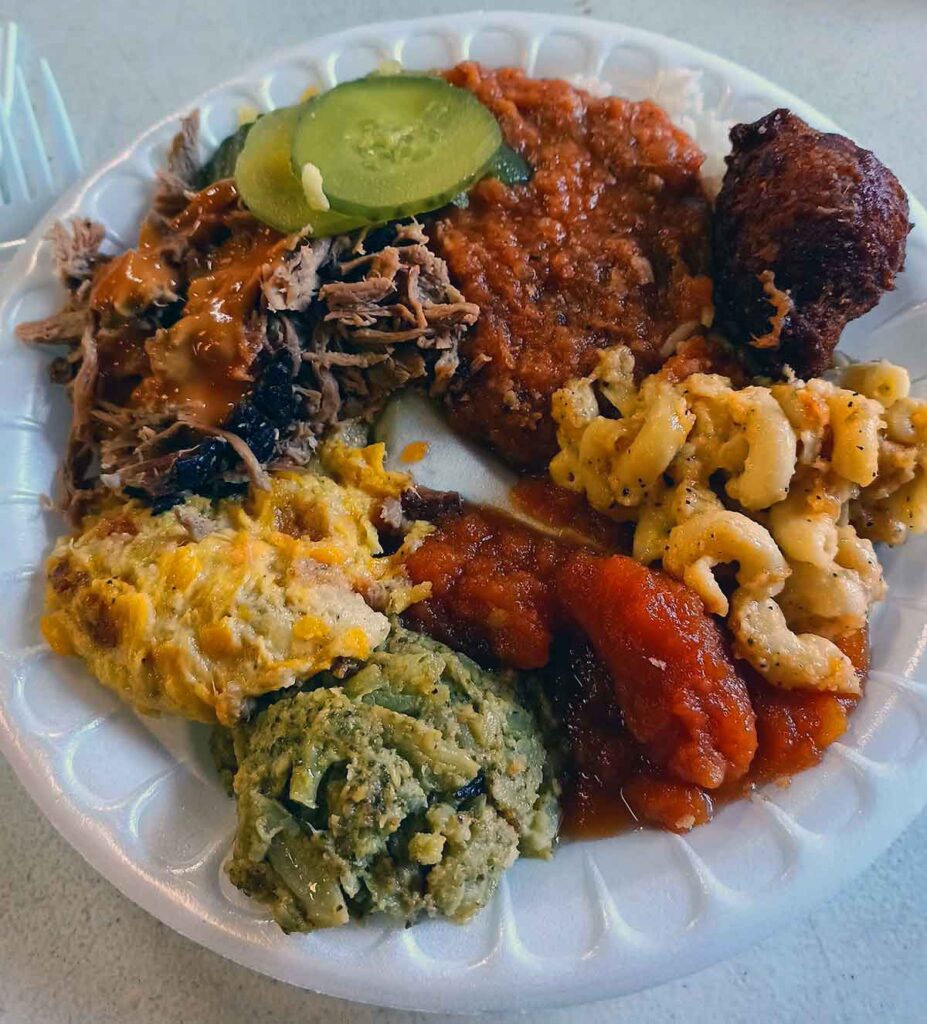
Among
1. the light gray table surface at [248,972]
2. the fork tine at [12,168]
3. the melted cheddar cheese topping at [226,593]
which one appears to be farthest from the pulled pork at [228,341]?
the light gray table surface at [248,972]

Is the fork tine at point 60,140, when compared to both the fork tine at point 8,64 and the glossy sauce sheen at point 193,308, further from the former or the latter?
the glossy sauce sheen at point 193,308

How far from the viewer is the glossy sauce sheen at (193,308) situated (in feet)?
6.62

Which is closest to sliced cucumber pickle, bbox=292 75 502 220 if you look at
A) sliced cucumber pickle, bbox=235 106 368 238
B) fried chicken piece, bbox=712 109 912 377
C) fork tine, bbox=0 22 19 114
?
sliced cucumber pickle, bbox=235 106 368 238

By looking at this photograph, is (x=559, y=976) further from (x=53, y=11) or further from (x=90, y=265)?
(x=53, y=11)

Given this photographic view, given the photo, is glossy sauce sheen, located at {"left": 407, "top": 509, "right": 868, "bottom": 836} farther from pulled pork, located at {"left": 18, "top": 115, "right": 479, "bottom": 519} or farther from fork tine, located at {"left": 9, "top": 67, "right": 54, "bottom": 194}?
fork tine, located at {"left": 9, "top": 67, "right": 54, "bottom": 194}

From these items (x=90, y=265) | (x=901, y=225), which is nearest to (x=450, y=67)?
(x=90, y=265)

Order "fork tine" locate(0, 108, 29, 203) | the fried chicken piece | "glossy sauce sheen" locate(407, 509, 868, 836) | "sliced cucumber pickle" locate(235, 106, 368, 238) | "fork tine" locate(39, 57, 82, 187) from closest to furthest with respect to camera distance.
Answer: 1. "glossy sauce sheen" locate(407, 509, 868, 836)
2. the fried chicken piece
3. "sliced cucumber pickle" locate(235, 106, 368, 238)
4. "fork tine" locate(0, 108, 29, 203)
5. "fork tine" locate(39, 57, 82, 187)

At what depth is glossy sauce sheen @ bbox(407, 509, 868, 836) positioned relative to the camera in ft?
5.88

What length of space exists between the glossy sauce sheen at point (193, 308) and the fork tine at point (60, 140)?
0.66m

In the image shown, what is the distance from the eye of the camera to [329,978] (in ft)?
5.44

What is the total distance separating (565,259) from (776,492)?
810 millimetres

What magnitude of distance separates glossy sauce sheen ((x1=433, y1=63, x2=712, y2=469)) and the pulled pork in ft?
0.34

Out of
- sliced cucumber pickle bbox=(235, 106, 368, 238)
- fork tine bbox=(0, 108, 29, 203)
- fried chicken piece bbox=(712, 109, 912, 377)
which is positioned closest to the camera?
fried chicken piece bbox=(712, 109, 912, 377)

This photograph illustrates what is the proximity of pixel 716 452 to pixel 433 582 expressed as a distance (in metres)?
0.72
